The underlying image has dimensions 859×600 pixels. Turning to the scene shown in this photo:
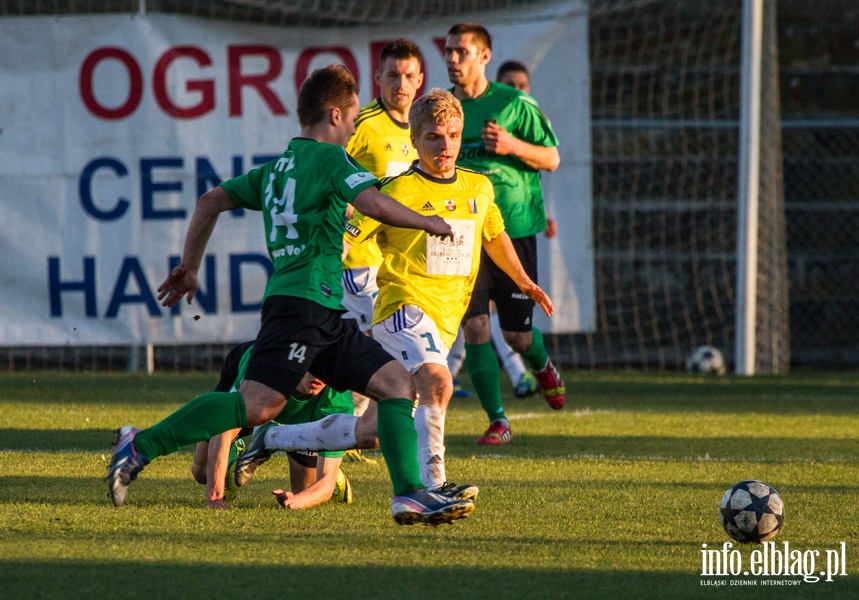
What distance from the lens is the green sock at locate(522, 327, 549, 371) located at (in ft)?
24.6

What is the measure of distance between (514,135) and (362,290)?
4.48 ft

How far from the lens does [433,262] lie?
511cm

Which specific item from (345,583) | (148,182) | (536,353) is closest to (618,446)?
(536,353)

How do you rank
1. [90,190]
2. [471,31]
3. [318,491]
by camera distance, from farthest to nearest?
[90,190] < [471,31] < [318,491]

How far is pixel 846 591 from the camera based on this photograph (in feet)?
11.7

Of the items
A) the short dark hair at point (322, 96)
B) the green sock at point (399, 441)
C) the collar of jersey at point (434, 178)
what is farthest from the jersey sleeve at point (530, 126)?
the green sock at point (399, 441)

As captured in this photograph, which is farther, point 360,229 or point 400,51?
point 400,51

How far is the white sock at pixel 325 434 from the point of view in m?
4.58

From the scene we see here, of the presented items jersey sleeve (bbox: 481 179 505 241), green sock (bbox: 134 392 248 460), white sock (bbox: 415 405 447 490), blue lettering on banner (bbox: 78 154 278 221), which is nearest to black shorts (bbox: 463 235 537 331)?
jersey sleeve (bbox: 481 179 505 241)

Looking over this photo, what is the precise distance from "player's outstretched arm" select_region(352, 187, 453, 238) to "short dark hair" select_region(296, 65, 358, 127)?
1.48 feet

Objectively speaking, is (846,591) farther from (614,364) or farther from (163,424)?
(614,364)

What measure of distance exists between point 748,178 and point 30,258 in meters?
5.86

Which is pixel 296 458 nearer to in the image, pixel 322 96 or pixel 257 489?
pixel 257 489

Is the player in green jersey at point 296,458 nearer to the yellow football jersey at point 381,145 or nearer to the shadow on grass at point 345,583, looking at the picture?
the shadow on grass at point 345,583
